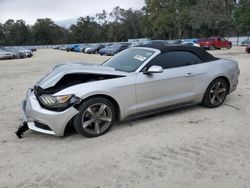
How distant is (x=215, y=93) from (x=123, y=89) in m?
2.37

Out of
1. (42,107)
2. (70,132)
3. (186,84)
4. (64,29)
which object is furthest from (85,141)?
(64,29)

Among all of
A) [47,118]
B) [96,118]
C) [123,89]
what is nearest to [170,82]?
[123,89]

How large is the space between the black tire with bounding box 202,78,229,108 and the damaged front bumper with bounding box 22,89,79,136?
2982mm

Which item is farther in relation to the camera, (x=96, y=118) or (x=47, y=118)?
(x=96, y=118)

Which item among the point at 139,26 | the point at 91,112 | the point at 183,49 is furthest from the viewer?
the point at 139,26

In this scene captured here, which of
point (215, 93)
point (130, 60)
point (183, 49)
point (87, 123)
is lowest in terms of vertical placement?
point (87, 123)

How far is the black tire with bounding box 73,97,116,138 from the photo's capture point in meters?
5.13

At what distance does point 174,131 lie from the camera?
5.48 m

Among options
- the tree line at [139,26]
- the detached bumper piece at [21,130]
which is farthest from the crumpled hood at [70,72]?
the tree line at [139,26]

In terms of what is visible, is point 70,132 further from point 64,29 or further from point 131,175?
point 64,29

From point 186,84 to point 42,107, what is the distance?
9.07 ft

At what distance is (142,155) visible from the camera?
455 centimetres

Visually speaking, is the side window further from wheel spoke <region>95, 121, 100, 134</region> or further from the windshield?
wheel spoke <region>95, 121, 100, 134</region>

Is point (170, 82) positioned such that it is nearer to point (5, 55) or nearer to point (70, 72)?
point (70, 72)
